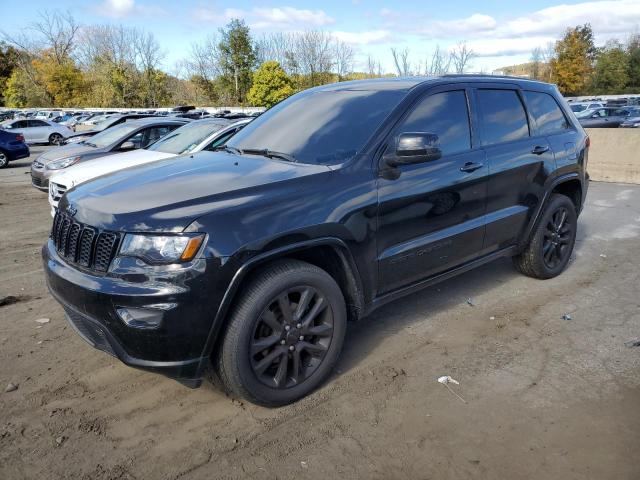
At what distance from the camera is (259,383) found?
297 centimetres

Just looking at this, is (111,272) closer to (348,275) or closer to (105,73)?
(348,275)

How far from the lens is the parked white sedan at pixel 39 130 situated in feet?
82.5

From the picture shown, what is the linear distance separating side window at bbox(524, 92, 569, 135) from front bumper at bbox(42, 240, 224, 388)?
3527mm

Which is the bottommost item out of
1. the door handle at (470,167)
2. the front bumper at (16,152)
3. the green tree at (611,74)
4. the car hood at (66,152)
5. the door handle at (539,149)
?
the front bumper at (16,152)

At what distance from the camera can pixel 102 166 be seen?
7402 millimetres

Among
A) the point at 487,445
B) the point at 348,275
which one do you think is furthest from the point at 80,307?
the point at 487,445

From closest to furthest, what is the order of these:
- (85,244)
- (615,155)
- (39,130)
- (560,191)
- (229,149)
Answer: (85,244)
(229,149)
(560,191)
(615,155)
(39,130)

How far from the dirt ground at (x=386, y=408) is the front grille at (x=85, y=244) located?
94cm

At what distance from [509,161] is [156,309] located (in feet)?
10.2

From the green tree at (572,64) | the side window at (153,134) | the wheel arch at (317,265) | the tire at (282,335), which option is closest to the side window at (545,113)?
the wheel arch at (317,265)

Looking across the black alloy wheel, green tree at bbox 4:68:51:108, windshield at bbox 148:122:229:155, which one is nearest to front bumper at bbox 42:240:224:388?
the black alloy wheel

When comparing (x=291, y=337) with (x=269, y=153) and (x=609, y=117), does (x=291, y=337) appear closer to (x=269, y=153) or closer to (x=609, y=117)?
(x=269, y=153)

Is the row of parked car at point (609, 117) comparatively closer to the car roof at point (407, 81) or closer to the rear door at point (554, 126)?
the rear door at point (554, 126)

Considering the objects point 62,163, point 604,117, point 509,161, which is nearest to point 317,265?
point 509,161
